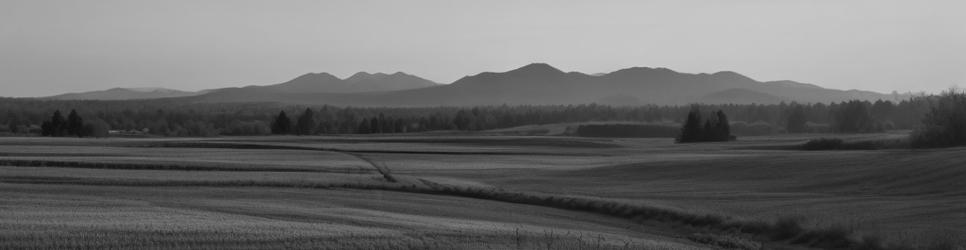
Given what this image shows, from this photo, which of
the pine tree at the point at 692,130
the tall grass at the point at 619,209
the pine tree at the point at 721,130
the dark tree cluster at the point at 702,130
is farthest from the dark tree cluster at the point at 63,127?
the tall grass at the point at 619,209

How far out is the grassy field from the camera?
79.3 ft

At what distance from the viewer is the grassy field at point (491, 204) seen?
79.3 feet

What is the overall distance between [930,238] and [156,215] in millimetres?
19860

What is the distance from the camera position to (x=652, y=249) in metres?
24.9

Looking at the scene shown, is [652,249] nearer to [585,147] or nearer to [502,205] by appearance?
[502,205]

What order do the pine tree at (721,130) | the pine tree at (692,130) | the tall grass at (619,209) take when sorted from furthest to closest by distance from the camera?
the pine tree at (721,130) < the pine tree at (692,130) < the tall grass at (619,209)

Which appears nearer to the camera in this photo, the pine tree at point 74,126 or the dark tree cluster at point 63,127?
the dark tree cluster at point 63,127

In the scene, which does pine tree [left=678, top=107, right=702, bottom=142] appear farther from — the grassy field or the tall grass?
the tall grass

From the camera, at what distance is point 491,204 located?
40031mm

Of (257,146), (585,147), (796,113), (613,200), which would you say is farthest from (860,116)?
(613,200)

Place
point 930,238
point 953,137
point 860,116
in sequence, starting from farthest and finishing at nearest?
point 860,116 → point 953,137 → point 930,238

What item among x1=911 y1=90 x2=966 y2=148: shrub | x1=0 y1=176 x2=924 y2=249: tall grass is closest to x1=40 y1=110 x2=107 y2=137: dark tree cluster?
x1=0 y1=176 x2=924 y2=249: tall grass

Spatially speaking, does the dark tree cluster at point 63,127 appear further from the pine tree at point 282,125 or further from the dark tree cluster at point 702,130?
the dark tree cluster at point 702,130

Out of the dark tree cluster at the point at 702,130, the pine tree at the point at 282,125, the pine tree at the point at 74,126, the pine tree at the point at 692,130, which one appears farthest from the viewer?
the pine tree at the point at 282,125
